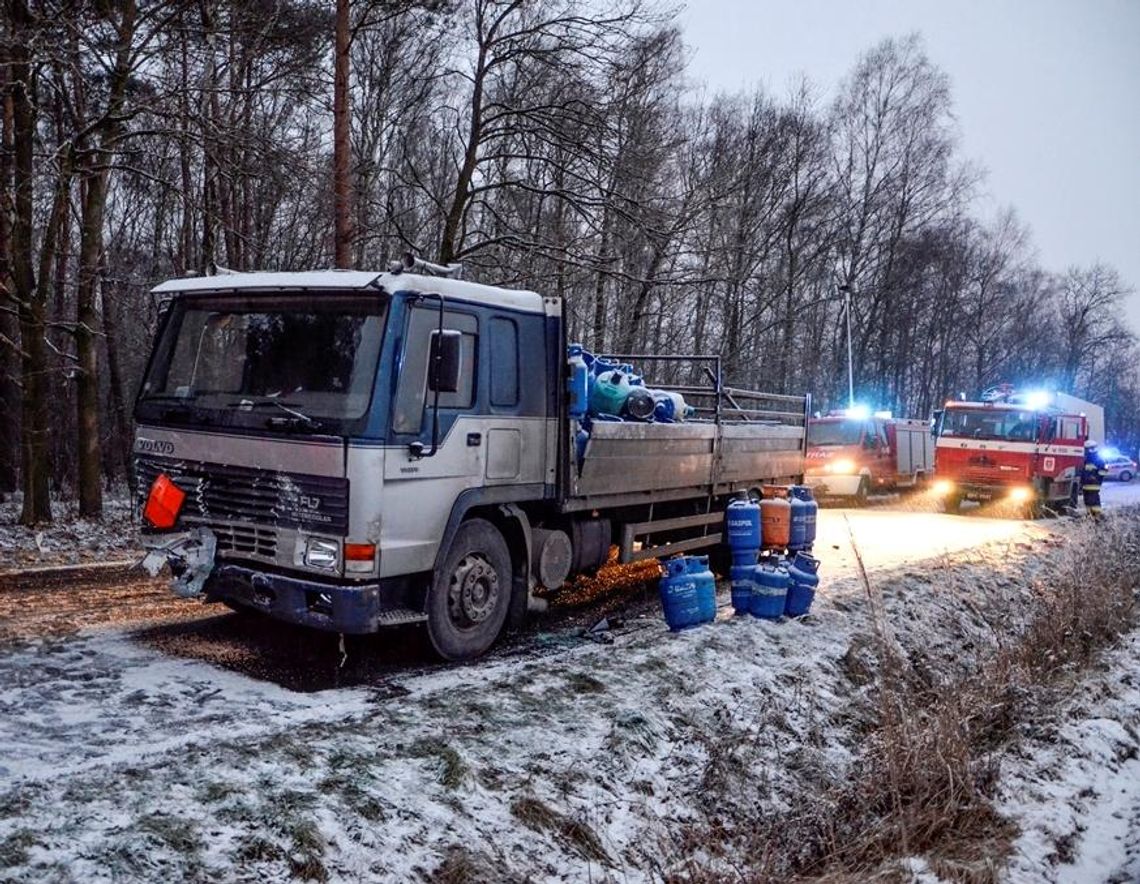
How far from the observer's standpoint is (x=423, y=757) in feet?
15.0

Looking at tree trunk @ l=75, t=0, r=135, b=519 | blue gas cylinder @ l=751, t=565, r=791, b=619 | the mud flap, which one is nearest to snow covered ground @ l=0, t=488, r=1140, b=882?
blue gas cylinder @ l=751, t=565, r=791, b=619

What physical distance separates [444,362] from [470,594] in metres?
1.75

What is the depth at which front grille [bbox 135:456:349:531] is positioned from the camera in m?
5.72

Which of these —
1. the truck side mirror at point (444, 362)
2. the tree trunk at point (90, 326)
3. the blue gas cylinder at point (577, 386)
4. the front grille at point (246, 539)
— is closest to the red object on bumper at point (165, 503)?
the front grille at point (246, 539)

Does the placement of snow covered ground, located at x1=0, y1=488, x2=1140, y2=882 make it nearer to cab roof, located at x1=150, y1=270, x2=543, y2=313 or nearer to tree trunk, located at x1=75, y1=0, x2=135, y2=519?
cab roof, located at x1=150, y1=270, x2=543, y2=313

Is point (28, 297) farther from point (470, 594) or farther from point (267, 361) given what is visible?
point (470, 594)

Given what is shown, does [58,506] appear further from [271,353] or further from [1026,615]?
[1026,615]

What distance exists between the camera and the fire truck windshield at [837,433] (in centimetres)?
2177

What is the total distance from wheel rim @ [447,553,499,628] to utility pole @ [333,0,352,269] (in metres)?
7.10

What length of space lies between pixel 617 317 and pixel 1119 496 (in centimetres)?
1723

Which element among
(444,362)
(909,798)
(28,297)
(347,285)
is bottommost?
(909,798)

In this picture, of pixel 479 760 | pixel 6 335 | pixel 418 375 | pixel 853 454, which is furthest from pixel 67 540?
pixel 853 454

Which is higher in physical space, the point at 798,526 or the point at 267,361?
the point at 267,361

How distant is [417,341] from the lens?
6117 mm
